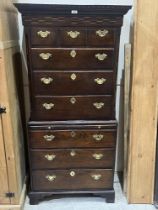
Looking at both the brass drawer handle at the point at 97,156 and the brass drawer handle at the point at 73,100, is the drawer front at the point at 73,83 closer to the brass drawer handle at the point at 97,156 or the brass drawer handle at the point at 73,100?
the brass drawer handle at the point at 73,100

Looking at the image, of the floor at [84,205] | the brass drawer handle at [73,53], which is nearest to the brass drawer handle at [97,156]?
the floor at [84,205]

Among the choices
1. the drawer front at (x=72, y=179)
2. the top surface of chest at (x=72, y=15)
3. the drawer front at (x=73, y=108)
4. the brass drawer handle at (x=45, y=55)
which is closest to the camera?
the top surface of chest at (x=72, y=15)

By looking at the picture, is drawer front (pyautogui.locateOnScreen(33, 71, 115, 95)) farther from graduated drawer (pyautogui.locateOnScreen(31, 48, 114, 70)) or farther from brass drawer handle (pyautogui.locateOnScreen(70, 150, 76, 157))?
brass drawer handle (pyautogui.locateOnScreen(70, 150, 76, 157))

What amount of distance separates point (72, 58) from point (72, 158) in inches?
30.1

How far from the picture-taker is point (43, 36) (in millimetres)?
1820

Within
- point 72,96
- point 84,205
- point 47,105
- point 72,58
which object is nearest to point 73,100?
point 72,96

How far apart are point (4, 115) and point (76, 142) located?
22.7 inches

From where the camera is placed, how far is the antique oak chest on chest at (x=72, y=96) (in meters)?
1.81

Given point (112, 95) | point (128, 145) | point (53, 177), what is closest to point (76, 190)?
point (53, 177)

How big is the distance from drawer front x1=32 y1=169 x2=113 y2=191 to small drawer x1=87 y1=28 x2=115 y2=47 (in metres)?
0.97

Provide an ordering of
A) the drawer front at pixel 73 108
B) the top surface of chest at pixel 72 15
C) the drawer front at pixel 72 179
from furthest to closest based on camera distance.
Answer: the drawer front at pixel 72 179, the drawer front at pixel 73 108, the top surface of chest at pixel 72 15

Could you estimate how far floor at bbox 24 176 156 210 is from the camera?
2.13 meters

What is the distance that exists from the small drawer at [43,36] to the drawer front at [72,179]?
3.21 ft

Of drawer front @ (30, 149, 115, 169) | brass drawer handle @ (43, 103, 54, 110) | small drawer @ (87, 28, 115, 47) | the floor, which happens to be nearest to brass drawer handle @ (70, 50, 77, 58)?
small drawer @ (87, 28, 115, 47)
